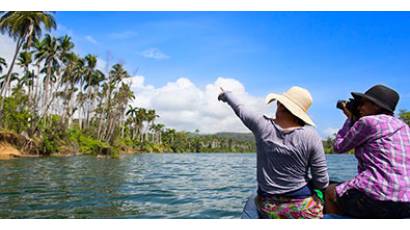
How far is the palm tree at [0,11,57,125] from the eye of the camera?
30.7m

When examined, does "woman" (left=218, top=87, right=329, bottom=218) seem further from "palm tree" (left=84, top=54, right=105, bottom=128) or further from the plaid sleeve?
"palm tree" (left=84, top=54, right=105, bottom=128)

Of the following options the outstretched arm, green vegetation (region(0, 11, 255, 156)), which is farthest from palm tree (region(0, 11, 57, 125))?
the outstretched arm

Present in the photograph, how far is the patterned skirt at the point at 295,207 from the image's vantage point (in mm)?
2832

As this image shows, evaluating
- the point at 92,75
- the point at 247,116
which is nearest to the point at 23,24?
the point at 92,75

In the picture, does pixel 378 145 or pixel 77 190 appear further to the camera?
pixel 77 190

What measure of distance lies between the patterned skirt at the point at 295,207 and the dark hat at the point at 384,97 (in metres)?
0.85

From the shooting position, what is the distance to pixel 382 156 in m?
2.70

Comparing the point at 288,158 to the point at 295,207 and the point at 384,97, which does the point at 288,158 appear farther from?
the point at 384,97
